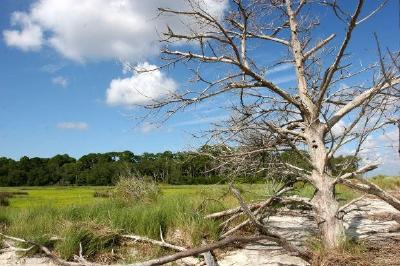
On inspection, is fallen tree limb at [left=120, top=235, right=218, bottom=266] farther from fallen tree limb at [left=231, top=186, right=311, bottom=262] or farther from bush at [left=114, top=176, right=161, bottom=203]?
bush at [left=114, top=176, right=161, bottom=203]

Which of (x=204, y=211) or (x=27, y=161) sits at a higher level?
(x=27, y=161)

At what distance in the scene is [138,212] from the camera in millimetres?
9922

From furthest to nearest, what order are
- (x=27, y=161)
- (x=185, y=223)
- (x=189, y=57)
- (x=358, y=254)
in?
1. (x=27, y=161)
2. (x=185, y=223)
3. (x=189, y=57)
4. (x=358, y=254)

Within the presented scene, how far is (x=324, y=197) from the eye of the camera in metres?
7.30

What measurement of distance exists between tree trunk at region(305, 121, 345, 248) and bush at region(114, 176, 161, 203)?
899 centimetres

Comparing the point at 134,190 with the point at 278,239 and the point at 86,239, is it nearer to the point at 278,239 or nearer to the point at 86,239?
the point at 86,239

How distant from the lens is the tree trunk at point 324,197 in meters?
7.09

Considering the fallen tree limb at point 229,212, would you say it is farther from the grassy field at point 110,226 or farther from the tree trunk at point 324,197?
the tree trunk at point 324,197

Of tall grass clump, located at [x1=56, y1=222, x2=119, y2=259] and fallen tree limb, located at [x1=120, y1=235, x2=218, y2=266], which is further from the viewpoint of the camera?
tall grass clump, located at [x1=56, y1=222, x2=119, y2=259]

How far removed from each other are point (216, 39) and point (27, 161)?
85.3 m

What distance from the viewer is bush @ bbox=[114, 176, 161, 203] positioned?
16484 millimetres

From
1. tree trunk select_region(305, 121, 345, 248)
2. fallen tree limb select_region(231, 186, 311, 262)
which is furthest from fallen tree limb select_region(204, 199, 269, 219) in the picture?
fallen tree limb select_region(231, 186, 311, 262)

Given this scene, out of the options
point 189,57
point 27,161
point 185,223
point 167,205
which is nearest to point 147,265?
point 185,223

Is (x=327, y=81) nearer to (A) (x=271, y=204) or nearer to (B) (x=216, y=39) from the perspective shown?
(B) (x=216, y=39)
